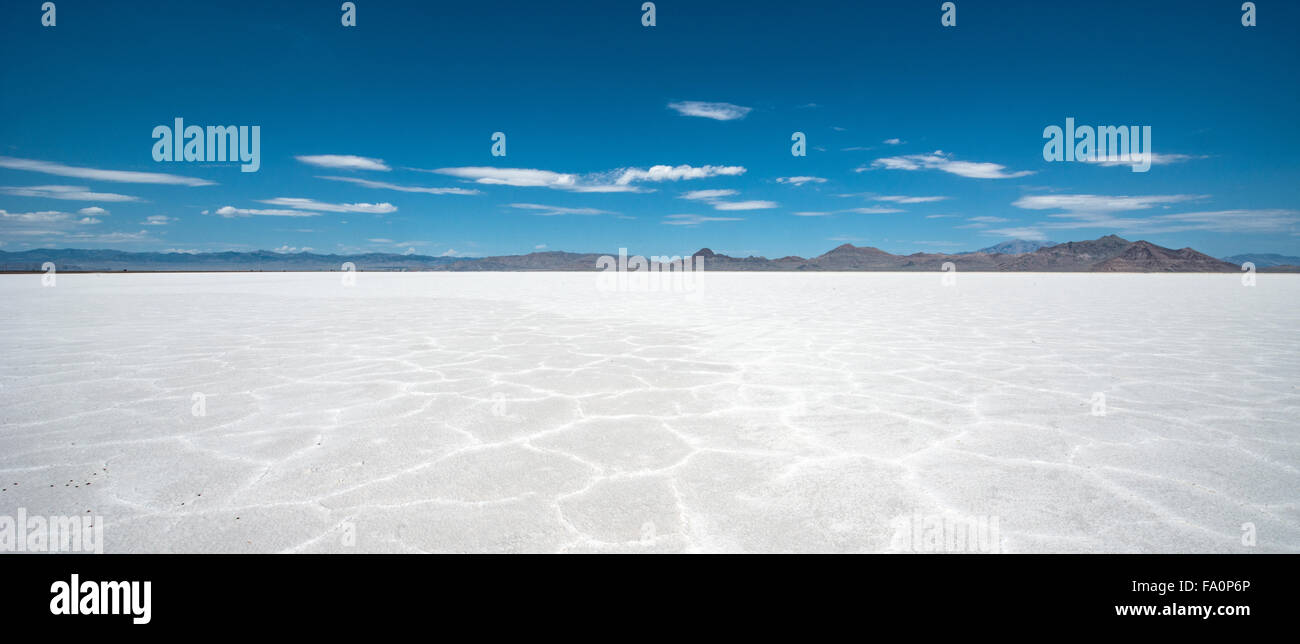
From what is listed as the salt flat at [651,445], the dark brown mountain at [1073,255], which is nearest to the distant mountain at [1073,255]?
the dark brown mountain at [1073,255]

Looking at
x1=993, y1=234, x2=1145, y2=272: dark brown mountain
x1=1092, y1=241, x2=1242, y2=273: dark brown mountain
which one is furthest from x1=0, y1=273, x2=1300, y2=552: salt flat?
x1=993, y1=234, x2=1145, y2=272: dark brown mountain

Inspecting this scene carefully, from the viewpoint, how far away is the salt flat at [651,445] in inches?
76.3

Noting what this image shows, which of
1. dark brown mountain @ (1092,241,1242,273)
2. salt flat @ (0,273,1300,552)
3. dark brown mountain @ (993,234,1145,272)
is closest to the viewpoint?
salt flat @ (0,273,1300,552)

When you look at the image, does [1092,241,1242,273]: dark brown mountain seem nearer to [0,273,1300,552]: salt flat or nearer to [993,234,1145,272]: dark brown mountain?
[993,234,1145,272]: dark brown mountain

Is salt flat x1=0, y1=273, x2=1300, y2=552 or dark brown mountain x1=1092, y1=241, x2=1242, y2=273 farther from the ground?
dark brown mountain x1=1092, y1=241, x2=1242, y2=273

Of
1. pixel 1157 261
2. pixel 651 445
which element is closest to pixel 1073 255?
pixel 1157 261

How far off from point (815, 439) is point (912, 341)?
410cm

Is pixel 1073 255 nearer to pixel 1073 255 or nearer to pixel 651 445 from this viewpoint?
pixel 1073 255

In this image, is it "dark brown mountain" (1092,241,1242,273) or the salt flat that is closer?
the salt flat

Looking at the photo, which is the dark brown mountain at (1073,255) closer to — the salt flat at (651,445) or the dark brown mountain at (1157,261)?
the dark brown mountain at (1157,261)

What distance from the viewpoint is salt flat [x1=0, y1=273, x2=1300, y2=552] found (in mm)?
1938

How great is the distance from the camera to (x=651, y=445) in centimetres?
280
